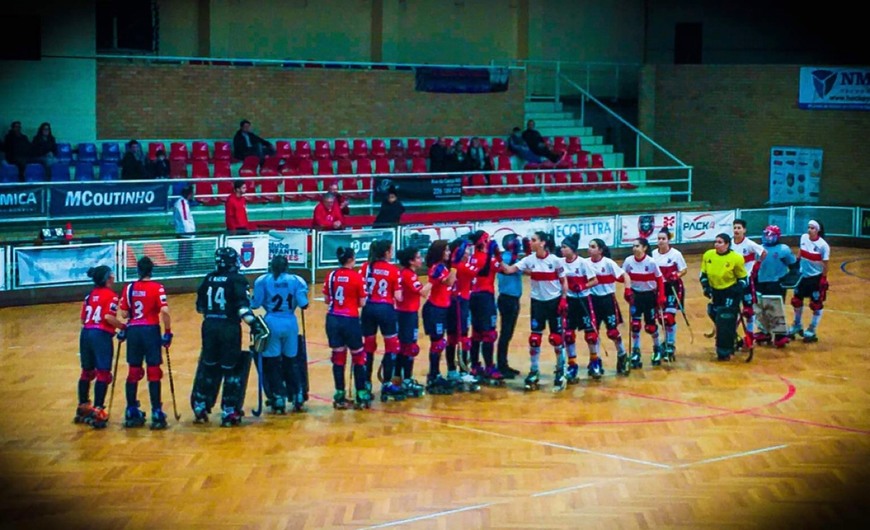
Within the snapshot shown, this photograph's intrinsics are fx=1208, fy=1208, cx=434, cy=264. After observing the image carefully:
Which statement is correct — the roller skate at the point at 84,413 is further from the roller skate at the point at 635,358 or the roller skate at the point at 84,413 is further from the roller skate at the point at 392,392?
the roller skate at the point at 635,358

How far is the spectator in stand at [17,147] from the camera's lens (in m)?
23.5

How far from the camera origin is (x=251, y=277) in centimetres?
2347

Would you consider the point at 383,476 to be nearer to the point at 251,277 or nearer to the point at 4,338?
the point at 4,338

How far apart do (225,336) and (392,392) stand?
253cm

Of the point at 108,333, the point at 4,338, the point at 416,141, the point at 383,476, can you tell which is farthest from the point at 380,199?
the point at 383,476

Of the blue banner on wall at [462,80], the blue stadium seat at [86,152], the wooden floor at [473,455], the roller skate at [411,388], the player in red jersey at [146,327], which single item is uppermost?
the blue banner on wall at [462,80]

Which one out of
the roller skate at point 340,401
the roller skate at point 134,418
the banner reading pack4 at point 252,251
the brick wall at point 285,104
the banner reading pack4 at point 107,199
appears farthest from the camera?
the brick wall at point 285,104

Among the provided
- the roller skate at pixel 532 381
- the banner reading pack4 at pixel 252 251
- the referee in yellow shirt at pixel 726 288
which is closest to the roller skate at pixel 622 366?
the roller skate at pixel 532 381

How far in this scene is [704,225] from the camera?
97.2ft

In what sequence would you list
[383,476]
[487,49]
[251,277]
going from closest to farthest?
[383,476]
[251,277]
[487,49]

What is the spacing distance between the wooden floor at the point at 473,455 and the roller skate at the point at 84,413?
6.2 inches

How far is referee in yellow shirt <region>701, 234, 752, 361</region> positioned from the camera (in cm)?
1725

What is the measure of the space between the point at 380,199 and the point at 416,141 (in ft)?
13.7

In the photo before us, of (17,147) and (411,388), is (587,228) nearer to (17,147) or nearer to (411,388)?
(17,147)
